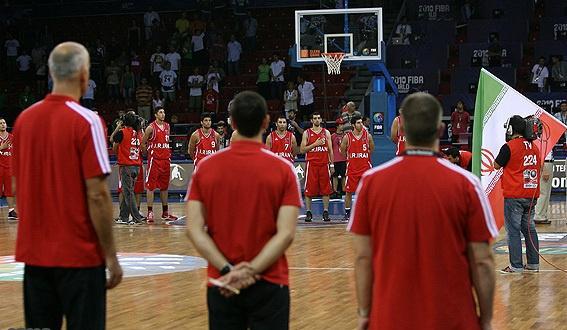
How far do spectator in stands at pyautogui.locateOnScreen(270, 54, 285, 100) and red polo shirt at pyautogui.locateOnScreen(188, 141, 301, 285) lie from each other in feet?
80.7

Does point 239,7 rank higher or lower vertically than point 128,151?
higher

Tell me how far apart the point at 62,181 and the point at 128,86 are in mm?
26432

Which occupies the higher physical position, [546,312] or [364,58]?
[364,58]

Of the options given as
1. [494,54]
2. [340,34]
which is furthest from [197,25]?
[340,34]

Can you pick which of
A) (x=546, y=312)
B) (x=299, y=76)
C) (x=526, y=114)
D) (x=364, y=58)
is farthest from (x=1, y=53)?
(x=546, y=312)

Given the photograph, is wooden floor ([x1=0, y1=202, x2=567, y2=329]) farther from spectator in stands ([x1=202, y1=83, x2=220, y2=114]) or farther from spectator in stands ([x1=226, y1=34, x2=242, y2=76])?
spectator in stands ([x1=226, y1=34, x2=242, y2=76])

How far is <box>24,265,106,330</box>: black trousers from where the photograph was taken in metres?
4.78

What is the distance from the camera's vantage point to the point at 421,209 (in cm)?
417

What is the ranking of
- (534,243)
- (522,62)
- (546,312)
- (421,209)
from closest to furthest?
(421,209)
(546,312)
(534,243)
(522,62)

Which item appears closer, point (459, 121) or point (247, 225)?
point (247, 225)

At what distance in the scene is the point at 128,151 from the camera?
693 inches

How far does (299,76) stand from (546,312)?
69.0 ft

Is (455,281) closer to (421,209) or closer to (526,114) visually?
(421,209)

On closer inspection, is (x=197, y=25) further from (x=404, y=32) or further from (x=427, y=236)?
(x=427, y=236)
